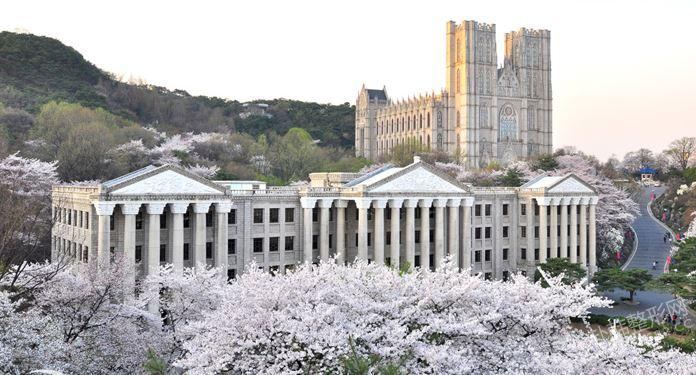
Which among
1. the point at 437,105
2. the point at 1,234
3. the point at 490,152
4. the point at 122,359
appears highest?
the point at 437,105

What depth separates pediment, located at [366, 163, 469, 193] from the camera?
58.9 metres

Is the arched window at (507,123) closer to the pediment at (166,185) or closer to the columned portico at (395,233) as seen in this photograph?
the columned portico at (395,233)

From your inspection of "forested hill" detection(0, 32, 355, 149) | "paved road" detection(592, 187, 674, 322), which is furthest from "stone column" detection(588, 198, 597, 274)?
"forested hill" detection(0, 32, 355, 149)

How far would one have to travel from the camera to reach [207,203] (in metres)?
50.6

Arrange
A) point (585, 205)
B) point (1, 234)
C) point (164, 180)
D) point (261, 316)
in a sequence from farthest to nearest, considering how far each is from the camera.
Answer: point (585, 205)
point (164, 180)
point (1, 234)
point (261, 316)

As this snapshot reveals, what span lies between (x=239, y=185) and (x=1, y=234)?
29615 millimetres

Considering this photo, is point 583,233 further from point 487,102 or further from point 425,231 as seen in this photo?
point 487,102

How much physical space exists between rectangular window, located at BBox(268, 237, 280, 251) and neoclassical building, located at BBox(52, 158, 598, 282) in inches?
3.5

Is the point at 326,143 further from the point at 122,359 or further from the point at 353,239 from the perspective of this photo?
the point at 122,359

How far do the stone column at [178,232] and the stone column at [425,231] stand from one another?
22596mm

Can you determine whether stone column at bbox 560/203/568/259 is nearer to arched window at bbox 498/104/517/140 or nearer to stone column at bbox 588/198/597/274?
stone column at bbox 588/198/597/274

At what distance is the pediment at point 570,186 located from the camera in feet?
227

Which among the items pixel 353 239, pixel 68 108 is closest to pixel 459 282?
pixel 353 239

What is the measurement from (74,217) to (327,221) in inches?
820
